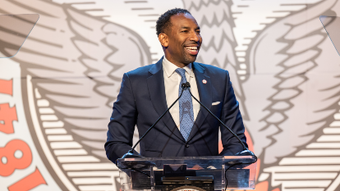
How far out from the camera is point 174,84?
6.92ft

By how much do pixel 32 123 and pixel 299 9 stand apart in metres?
2.76

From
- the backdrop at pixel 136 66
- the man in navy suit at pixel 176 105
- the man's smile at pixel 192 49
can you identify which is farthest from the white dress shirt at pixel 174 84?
the backdrop at pixel 136 66

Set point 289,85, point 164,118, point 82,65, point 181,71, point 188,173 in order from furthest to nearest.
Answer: point 82,65
point 289,85
point 181,71
point 164,118
point 188,173

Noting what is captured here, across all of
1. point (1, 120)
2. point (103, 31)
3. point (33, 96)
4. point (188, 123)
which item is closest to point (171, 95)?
point (188, 123)

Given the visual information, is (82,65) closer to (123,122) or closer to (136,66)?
(136,66)

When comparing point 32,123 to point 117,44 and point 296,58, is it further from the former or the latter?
point 296,58

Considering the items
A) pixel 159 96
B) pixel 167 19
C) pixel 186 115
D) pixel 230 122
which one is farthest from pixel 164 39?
pixel 230 122

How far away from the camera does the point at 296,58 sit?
3201 millimetres

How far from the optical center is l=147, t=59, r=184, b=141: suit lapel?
1.96 meters

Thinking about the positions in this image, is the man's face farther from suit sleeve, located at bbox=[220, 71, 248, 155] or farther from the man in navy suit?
suit sleeve, located at bbox=[220, 71, 248, 155]

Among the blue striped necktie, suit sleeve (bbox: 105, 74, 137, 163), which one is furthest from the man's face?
suit sleeve (bbox: 105, 74, 137, 163)

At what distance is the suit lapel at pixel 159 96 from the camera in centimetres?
196

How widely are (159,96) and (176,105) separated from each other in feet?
0.38

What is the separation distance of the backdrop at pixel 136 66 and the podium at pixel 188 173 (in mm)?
1840
